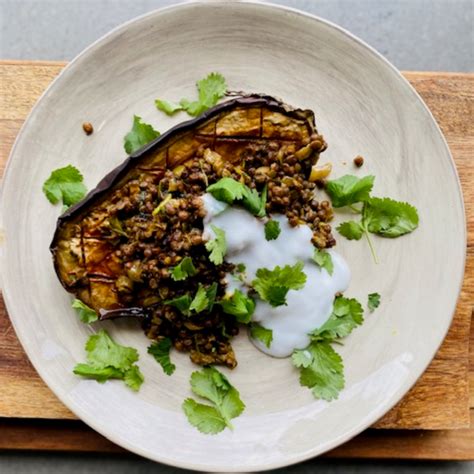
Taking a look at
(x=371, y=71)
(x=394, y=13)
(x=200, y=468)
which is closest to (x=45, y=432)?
(x=200, y=468)

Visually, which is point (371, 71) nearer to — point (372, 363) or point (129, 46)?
point (129, 46)

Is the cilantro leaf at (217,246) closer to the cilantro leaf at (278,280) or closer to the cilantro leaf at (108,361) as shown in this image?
the cilantro leaf at (278,280)

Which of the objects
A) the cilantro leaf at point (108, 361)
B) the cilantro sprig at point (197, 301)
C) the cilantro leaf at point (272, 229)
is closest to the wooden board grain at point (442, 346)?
the cilantro leaf at point (108, 361)

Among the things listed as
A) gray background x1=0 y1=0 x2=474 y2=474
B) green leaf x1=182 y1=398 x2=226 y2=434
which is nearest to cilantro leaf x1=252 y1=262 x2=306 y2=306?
green leaf x1=182 y1=398 x2=226 y2=434

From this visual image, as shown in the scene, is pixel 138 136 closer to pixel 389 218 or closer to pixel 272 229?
pixel 272 229

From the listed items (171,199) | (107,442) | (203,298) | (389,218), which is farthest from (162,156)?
(107,442)
